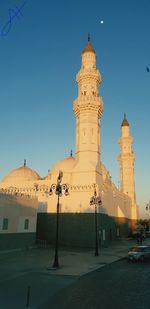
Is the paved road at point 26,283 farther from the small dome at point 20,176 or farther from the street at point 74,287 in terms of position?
the small dome at point 20,176

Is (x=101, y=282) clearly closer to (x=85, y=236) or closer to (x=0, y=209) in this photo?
(x=0, y=209)

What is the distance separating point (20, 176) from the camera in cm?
4916

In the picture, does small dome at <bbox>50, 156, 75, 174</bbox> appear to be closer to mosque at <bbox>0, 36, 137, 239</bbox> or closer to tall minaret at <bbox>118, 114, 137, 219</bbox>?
mosque at <bbox>0, 36, 137, 239</bbox>

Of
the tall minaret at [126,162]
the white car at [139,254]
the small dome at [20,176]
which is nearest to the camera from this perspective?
the white car at [139,254]

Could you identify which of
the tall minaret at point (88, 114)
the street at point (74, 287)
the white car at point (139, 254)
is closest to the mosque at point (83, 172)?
the tall minaret at point (88, 114)

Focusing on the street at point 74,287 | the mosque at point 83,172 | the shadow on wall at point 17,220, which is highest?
the mosque at point 83,172

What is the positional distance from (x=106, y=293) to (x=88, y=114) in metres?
31.3

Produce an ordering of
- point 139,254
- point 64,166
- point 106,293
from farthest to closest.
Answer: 1. point 64,166
2. point 139,254
3. point 106,293

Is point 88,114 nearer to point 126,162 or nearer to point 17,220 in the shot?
point 17,220

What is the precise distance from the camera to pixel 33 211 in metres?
34.2

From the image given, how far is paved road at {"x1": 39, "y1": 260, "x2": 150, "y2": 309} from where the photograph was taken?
453 inches

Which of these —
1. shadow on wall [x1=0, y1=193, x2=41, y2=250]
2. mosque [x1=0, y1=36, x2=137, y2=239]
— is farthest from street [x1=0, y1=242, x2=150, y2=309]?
mosque [x1=0, y1=36, x2=137, y2=239]

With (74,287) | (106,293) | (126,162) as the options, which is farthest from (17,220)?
(126,162)

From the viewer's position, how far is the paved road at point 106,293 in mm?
11509
